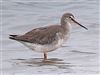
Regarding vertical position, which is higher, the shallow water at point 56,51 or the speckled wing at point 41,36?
the speckled wing at point 41,36

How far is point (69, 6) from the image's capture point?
17938 millimetres

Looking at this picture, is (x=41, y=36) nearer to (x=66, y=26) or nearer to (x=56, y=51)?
(x=66, y=26)

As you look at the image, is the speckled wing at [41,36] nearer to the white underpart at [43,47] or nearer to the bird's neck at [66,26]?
the white underpart at [43,47]

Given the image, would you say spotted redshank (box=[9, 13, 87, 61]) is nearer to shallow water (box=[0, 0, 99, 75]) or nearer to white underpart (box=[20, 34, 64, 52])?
white underpart (box=[20, 34, 64, 52])

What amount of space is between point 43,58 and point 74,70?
4.06 feet

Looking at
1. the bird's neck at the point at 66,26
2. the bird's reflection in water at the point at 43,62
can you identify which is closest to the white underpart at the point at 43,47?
the bird's reflection in water at the point at 43,62

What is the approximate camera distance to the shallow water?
1162 centimetres

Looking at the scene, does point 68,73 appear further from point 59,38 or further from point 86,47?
point 86,47

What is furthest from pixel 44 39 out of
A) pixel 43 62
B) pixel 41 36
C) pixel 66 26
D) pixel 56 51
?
pixel 56 51

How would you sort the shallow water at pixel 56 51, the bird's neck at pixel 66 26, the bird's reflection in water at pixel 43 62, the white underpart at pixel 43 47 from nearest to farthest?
1. the shallow water at pixel 56 51
2. the bird's reflection in water at pixel 43 62
3. the white underpart at pixel 43 47
4. the bird's neck at pixel 66 26

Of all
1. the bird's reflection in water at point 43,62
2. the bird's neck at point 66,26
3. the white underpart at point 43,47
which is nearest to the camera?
the bird's reflection in water at point 43,62

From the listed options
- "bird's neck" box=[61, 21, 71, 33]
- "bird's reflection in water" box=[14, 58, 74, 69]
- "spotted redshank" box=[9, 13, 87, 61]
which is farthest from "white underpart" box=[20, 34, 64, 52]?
"bird's neck" box=[61, 21, 71, 33]

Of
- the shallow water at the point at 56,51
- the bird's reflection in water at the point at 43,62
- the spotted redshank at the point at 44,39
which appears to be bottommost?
the bird's reflection in water at the point at 43,62

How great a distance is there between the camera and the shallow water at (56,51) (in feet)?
38.1
